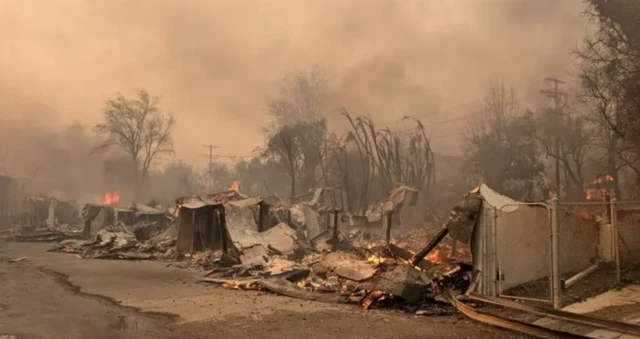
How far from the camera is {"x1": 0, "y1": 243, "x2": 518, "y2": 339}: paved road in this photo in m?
7.07

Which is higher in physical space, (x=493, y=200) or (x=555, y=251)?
(x=493, y=200)

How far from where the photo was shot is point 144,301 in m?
9.89

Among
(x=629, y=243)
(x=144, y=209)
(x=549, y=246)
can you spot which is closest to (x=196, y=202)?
(x=549, y=246)

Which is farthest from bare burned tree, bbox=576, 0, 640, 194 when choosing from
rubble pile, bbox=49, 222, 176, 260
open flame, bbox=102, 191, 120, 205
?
open flame, bbox=102, 191, 120, 205

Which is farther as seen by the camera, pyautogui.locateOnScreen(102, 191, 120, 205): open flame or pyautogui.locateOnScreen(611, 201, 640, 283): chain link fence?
pyautogui.locateOnScreen(102, 191, 120, 205): open flame

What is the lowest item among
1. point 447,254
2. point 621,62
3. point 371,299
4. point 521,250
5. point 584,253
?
point 371,299

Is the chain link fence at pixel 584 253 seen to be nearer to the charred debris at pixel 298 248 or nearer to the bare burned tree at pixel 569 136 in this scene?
the charred debris at pixel 298 248

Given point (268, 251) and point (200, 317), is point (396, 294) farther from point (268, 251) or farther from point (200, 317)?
point (268, 251)

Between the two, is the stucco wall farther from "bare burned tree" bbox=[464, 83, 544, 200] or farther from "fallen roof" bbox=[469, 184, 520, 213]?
"bare burned tree" bbox=[464, 83, 544, 200]

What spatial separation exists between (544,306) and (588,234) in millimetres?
4116

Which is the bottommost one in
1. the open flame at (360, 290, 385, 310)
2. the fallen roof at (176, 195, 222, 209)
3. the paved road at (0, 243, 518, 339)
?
the paved road at (0, 243, 518, 339)

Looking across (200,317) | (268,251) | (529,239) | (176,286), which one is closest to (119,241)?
(268,251)

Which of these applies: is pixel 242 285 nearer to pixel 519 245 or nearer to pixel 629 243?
pixel 519 245

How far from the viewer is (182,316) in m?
8.32
